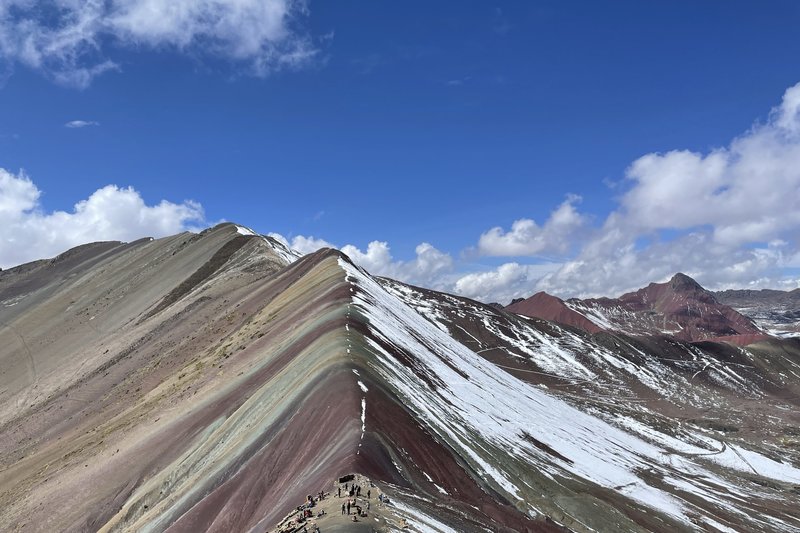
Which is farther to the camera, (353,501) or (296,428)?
(296,428)

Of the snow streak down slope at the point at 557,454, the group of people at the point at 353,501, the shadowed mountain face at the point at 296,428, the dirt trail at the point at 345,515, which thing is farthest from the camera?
the snow streak down slope at the point at 557,454

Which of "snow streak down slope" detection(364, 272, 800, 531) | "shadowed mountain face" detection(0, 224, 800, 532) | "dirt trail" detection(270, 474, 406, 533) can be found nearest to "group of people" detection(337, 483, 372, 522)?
"dirt trail" detection(270, 474, 406, 533)

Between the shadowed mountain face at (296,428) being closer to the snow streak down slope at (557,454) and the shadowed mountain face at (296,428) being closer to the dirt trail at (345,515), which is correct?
the dirt trail at (345,515)

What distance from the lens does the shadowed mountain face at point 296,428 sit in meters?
27.2

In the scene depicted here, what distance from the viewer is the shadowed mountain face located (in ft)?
89.3

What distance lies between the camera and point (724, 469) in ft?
302

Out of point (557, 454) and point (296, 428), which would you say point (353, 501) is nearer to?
point (296, 428)

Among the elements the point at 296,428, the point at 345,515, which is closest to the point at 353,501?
the point at 345,515

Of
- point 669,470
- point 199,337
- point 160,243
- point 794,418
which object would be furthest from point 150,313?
point 794,418

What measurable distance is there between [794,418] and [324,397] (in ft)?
549

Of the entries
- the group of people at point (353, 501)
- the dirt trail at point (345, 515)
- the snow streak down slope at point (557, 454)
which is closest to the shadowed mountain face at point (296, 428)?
the dirt trail at point (345, 515)

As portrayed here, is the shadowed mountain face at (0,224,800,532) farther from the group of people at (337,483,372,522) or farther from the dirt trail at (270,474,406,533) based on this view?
the group of people at (337,483,372,522)

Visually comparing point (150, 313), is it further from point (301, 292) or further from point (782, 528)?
point (782, 528)

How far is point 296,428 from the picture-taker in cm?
2952
